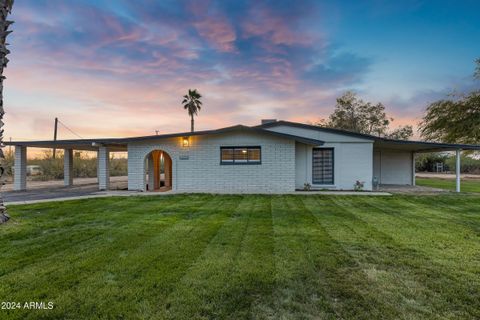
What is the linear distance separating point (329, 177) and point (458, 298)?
10782 mm

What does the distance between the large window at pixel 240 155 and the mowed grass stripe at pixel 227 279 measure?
7026 mm

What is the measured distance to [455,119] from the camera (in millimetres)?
18609

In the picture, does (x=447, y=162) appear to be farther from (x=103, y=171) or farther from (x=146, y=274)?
(x=146, y=274)

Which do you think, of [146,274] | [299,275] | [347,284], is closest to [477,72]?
[347,284]

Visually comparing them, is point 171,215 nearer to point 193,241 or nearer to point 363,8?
point 193,241

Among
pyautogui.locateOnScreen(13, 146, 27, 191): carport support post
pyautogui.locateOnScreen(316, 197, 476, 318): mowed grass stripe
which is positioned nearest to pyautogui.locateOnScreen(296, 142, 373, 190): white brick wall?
pyautogui.locateOnScreen(316, 197, 476, 318): mowed grass stripe

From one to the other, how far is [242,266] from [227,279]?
0.41m

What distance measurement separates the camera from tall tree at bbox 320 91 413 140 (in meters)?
27.6

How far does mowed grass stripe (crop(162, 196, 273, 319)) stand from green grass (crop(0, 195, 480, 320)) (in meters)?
0.01

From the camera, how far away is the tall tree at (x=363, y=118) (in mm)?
27641

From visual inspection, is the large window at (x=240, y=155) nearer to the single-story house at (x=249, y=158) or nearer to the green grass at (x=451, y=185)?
the single-story house at (x=249, y=158)

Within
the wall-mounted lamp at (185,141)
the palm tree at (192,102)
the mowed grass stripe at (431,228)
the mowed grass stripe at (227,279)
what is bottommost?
the mowed grass stripe at (431,228)

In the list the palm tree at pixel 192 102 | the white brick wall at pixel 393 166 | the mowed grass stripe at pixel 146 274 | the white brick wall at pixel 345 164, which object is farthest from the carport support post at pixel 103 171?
the white brick wall at pixel 393 166

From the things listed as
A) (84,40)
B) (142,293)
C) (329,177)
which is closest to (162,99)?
(84,40)
